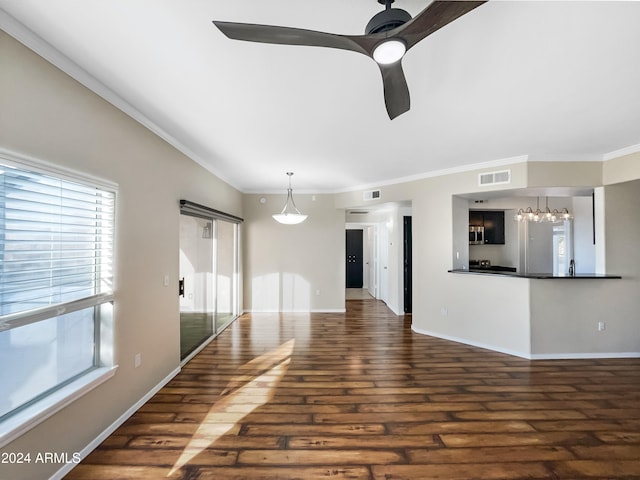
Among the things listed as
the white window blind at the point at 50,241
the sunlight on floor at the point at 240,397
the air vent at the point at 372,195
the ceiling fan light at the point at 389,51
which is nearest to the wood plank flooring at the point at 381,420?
the sunlight on floor at the point at 240,397

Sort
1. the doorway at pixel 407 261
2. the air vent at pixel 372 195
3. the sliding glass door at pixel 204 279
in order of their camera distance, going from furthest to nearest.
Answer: the doorway at pixel 407 261 < the air vent at pixel 372 195 < the sliding glass door at pixel 204 279

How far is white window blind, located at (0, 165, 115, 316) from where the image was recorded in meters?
1.53

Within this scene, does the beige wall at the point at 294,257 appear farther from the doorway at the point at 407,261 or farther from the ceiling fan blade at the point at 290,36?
the ceiling fan blade at the point at 290,36

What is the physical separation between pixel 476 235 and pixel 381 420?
232 inches

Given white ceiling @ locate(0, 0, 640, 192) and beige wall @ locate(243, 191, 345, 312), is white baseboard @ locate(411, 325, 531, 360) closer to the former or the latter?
beige wall @ locate(243, 191, 345, 312)

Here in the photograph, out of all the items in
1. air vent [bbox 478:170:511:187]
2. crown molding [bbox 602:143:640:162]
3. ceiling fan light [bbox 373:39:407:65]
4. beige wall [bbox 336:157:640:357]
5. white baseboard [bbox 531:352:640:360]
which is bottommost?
white baseboard [bbox 531:352:640:360]

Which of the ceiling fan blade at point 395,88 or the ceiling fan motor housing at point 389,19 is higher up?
the ceiling fan motor housing at point 389,19

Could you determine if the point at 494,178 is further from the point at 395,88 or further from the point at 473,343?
the point at 395,88

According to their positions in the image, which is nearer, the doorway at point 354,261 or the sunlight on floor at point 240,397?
the sunlight on floor at point 240,397

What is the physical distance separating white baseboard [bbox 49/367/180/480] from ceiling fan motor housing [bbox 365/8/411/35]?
3090mm

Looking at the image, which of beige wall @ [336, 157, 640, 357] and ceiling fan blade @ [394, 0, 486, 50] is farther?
beige wall @ [336, 157, 640, 357]

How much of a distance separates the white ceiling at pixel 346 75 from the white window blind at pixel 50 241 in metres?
0.79

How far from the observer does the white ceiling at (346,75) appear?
1.45m

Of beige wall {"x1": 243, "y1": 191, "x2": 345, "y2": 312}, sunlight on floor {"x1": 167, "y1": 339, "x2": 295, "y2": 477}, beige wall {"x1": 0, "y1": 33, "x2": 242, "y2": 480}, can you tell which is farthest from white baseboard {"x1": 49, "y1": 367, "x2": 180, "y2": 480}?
beige wall {"x1": 243, "y1": 191, "x2": 345, "y2": 312}
